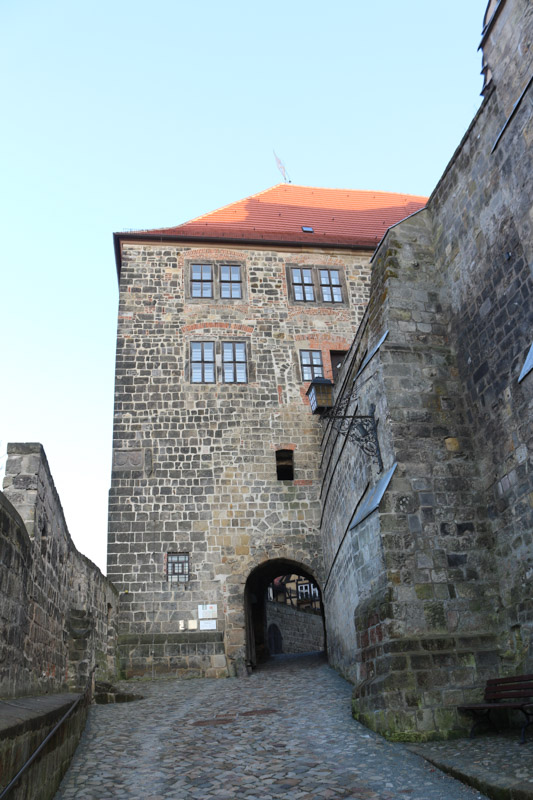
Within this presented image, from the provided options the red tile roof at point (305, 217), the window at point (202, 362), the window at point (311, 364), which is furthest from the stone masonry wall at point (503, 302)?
the red tile roof at point (305, 217)

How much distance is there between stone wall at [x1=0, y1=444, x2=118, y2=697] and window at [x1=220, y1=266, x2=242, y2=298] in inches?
333

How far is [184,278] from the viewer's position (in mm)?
16688

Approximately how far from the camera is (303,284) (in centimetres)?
1723

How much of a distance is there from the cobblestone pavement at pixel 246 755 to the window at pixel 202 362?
7.76 meters

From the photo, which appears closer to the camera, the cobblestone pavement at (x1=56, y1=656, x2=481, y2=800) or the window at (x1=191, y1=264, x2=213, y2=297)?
the cobblestone pavement at (x1=56, y1=656, x2=481, y2=800)

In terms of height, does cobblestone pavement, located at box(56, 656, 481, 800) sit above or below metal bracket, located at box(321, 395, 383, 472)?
below

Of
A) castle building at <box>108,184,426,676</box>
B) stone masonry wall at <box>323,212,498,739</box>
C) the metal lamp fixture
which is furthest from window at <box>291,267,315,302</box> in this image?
stone masonry wall at <box>323,212,498,739</box>

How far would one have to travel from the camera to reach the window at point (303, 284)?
55.9 ft

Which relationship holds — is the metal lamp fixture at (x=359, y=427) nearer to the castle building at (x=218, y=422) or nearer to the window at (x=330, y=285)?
the castle building at (x=218, y=422)

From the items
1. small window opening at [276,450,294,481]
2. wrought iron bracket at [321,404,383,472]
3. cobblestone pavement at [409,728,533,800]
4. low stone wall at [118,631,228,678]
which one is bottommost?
cobblestone pavement at [409,728,533,800]

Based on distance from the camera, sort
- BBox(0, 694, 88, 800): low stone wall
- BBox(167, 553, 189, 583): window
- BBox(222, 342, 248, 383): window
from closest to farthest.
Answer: BBox(0, 694, 88, 800): low stone wall < BBox(167, 553, 189, 583): window < BBox(222, 342, 248, 383): window

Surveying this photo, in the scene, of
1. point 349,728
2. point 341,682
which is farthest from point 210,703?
point 349,728

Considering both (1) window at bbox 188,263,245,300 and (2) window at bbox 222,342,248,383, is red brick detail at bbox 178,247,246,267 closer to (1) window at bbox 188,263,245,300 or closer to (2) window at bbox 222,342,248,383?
(1) window at bbox 188,263,245,300

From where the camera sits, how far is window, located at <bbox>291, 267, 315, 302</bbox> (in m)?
17.0
